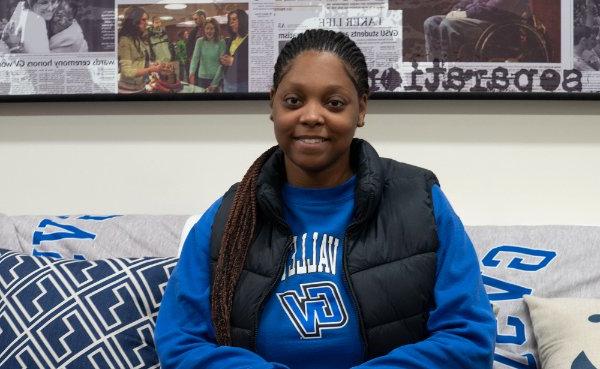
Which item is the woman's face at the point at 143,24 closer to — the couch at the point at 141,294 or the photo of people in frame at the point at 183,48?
the photo of people in frame at the point at 183,48

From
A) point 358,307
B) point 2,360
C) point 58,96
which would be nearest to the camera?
point 358,307

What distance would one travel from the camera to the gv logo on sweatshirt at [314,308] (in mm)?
1170

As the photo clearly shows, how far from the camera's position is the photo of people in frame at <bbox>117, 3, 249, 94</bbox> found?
176 cm

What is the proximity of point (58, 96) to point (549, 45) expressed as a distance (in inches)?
48.5

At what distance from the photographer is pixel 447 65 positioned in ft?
5.62

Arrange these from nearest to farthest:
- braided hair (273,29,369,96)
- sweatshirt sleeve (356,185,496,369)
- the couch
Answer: sweatshirt sleeve (356,185,496,369) < braided hair (273,29,369,96) < the couch

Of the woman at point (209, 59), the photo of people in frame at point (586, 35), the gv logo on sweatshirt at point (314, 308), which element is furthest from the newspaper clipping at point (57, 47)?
the photo of people in frame at point (586, 35)

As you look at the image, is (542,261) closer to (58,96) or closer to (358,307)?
(358,307)

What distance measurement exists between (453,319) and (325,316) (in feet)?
0.69

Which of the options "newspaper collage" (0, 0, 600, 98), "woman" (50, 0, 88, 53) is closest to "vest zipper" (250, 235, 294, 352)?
"newspaper collage" (0, 0, 600, 98)

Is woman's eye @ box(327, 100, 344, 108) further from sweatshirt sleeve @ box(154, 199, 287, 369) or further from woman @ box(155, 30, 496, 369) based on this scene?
sweatshirt sleeve @ box(154, 199, 287, 369)

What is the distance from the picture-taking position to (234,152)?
1.82 meters

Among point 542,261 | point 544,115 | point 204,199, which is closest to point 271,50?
point 204,199

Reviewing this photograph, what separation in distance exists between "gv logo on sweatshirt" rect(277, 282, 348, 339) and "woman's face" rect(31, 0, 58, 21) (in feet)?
3.47
